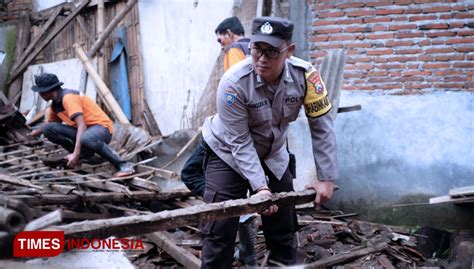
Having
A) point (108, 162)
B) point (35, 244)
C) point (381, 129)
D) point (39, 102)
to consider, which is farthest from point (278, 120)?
point (39, 102)

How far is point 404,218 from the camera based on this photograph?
20.3 ft

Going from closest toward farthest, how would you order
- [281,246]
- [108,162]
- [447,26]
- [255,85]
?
[255,85] < [281,246] < [447,26] < [108,162]

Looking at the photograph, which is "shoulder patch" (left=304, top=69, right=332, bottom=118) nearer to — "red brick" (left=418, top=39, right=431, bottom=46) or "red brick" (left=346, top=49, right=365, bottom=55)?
"red brick" (left=346, top=49, right=365, bottom=55)

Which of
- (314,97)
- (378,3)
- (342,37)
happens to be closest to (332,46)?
(342,37)

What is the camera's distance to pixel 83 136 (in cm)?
654

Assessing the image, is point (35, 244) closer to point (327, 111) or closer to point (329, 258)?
point (327, 111)

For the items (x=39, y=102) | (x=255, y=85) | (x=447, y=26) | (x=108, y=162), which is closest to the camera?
(x=255, y=85)

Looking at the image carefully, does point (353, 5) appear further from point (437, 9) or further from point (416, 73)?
point (416, 73)

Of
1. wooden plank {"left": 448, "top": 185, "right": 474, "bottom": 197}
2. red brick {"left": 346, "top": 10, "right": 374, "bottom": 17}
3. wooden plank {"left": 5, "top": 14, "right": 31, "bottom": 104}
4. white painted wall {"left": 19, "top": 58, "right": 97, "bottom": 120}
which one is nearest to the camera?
wooden plank {"left": 448, "top": 185, "right": 474, "bottom": 197}

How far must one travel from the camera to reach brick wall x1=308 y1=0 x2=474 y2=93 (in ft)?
20.2

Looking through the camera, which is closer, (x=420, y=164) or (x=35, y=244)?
(x=35, y=244)

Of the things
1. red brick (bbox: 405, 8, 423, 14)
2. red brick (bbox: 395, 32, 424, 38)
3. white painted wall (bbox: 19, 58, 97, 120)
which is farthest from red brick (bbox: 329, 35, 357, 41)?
white painted wall (bbox: 19, 58, 97, 120)

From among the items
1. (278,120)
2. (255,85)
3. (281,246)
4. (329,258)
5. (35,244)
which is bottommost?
(329,258)

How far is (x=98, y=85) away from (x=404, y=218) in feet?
16.4
